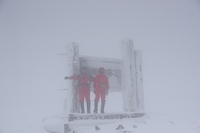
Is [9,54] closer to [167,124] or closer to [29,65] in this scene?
[29,65]

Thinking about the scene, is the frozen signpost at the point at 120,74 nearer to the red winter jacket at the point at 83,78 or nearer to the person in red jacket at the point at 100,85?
the red winter jacket at the point at 83,78

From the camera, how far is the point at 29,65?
94.2 meters

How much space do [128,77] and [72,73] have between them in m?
1.90

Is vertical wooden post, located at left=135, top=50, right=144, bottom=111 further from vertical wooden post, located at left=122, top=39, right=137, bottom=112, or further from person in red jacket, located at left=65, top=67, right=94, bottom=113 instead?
person in red jacket, located at left=65, top=67, right=94, bottom=113

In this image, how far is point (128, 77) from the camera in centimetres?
705

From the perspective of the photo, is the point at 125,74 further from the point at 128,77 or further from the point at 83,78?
the point at 83,78

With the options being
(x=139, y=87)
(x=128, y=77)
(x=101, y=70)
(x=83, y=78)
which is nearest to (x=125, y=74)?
(x=128, y=77)

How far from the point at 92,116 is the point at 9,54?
11180 centimetres

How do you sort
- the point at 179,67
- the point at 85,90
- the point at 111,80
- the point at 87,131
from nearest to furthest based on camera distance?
1. the point at 87,131
2. the point at 85,90
3. the point at 111,80
4. the point at 179,67

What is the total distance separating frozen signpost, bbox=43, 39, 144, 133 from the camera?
6.10 meters

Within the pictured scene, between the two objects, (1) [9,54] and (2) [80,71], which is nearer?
(2) [80,71]

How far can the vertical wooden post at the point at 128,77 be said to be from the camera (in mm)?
6996

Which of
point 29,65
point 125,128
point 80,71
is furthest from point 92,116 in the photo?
point 29,65

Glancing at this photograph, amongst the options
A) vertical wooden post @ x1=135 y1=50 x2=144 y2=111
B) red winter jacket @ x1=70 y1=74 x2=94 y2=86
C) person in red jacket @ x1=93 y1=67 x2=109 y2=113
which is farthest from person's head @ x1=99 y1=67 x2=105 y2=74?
vertical wooden post @ x1=135 y1=50 x2=144 y2=111
